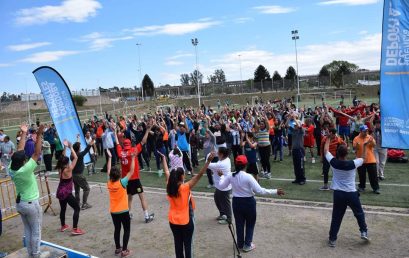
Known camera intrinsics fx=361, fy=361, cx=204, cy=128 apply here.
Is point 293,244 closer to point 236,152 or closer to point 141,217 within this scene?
→ point 141,217

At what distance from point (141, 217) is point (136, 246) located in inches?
65.8

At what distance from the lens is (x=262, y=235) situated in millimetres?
7250

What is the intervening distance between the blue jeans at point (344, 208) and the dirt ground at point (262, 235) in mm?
323

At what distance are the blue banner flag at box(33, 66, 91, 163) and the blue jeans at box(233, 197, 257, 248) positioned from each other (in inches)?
262

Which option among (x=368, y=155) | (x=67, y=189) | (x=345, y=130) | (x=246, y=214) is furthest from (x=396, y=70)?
(x=345, y=130)

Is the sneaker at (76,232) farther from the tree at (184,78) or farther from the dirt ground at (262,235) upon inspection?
the tree at (184,78)

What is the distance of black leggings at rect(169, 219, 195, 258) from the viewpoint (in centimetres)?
535

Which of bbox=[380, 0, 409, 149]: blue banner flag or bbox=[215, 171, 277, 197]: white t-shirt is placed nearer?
bbox=[380, 0, 409, 149]: blue banner flag

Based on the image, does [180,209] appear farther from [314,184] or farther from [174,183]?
[314,184]

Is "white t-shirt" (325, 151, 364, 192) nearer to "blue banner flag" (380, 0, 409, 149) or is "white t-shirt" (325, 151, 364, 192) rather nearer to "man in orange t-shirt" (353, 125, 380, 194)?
"blue banner flag" (380, 0, 409, 149)

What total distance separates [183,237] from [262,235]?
7.95ft

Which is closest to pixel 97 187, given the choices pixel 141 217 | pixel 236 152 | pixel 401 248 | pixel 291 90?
pixel 141 217

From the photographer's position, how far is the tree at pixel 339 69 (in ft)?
218

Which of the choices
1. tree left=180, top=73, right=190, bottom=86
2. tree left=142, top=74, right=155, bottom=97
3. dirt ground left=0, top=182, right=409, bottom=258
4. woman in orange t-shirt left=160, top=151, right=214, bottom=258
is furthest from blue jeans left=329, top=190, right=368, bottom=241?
tree left=180, top=73, right=190, bottom=86
